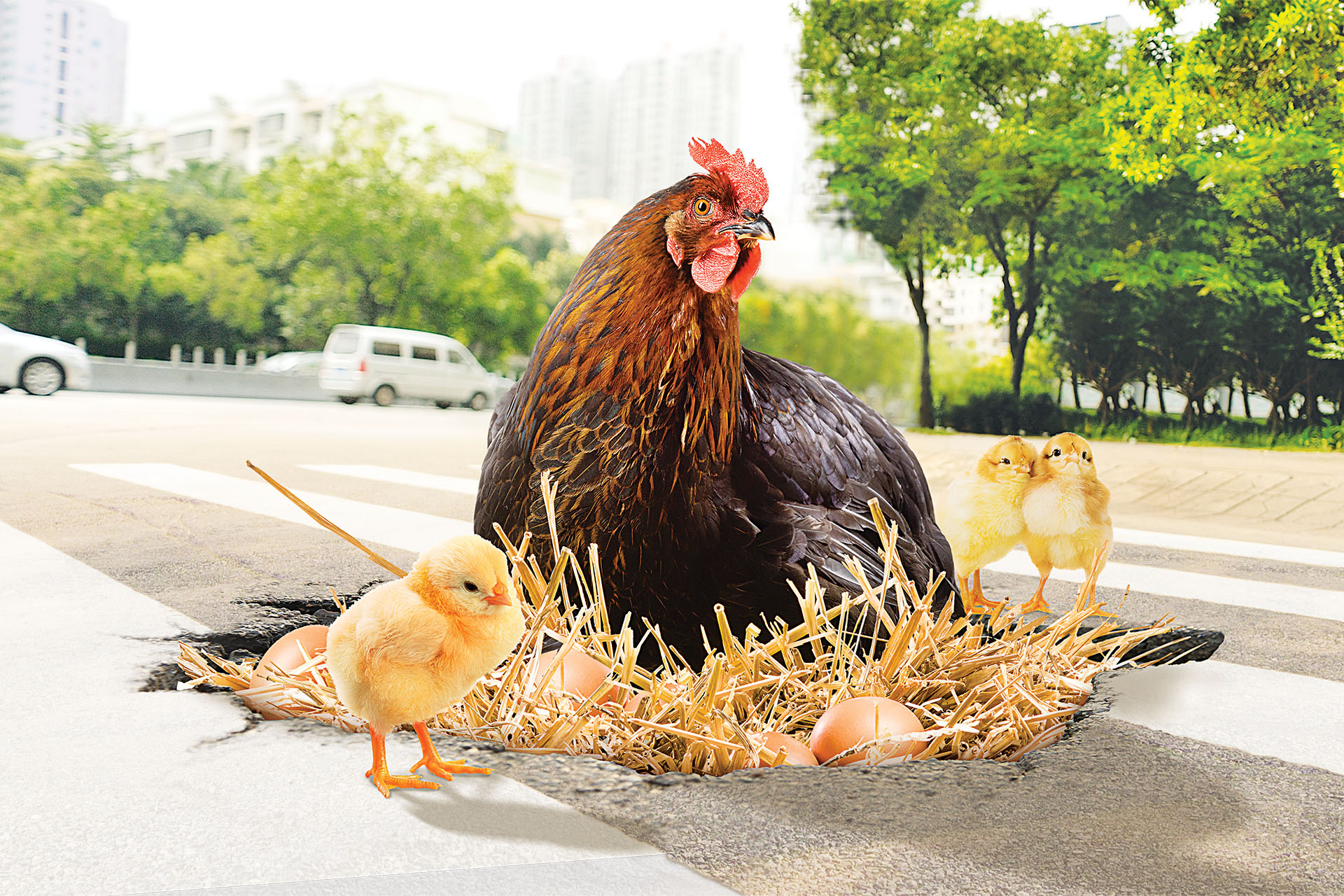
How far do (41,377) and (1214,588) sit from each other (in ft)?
41.2

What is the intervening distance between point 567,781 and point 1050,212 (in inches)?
336

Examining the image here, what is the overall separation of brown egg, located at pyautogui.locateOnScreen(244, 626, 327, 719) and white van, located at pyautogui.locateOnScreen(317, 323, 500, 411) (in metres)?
16.0

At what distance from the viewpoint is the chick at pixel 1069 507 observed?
208 centimetres

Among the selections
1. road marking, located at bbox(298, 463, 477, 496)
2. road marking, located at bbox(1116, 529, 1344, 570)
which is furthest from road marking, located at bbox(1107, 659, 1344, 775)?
road marking, located at bbox(298, 463, 477, 496)

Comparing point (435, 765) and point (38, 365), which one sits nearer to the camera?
point (435, 765)

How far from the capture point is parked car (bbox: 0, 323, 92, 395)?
1086 cm

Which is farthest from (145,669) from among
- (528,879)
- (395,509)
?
(395,509)

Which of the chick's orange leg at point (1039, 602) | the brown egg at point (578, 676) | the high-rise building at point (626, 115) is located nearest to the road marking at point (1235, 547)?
the chick's orange leg at point (1039, 602)

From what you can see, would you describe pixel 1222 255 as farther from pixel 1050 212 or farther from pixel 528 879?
pixel 528 879

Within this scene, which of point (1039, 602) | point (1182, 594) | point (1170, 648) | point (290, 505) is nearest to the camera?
point (1170, 648)

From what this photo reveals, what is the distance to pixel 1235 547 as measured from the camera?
494 centimetres

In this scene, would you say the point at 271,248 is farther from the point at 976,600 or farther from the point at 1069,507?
the point at 1069,507

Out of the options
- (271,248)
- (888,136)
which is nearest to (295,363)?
(271,248)

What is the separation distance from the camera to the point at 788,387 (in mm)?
2098
